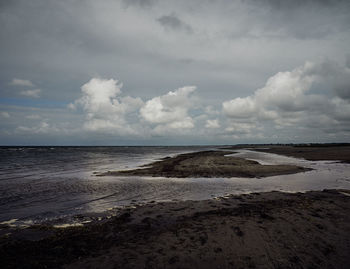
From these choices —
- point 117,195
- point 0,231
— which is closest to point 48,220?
point 0,231

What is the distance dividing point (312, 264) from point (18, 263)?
936cm

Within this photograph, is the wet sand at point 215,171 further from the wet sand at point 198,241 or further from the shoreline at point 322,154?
the shoreline at point 322,154

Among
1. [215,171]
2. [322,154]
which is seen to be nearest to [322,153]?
[322,154]

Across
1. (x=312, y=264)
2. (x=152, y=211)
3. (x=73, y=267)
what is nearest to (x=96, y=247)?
(x=73, y=267)

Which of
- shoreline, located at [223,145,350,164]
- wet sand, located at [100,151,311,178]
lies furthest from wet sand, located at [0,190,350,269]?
shoreline, located at [223,145,350,164]

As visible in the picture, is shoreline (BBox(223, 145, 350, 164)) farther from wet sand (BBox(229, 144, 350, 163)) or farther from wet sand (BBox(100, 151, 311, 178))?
wet sand (BBox(100, 151, 311, 178))

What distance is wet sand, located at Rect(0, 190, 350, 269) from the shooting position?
6332 millimetres

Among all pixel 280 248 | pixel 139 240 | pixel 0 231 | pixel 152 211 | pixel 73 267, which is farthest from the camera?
pixel 152 211

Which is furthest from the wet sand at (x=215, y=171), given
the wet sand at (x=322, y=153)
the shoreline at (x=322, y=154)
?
the wet sand at (x=322, y=153)

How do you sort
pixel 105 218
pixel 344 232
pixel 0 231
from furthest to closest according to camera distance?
pixel 105 218 → pixel 0 231 → pixel 344 232

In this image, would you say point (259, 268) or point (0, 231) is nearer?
point (259, 268)

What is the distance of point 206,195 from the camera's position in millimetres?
15867

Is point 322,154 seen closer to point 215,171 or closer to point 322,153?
point 322,153

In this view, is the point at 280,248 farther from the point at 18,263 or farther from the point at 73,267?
the point at 18,263
